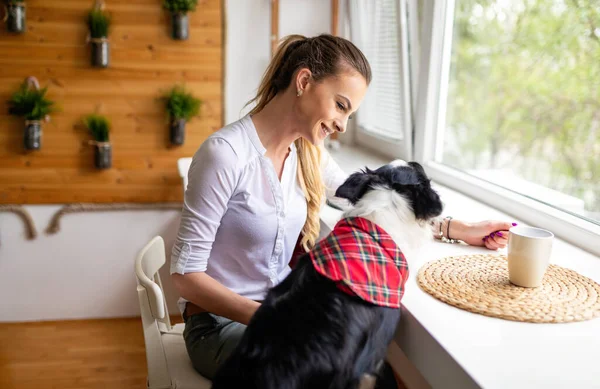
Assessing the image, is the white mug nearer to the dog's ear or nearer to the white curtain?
the dog's ear

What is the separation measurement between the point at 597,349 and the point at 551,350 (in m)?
0.08

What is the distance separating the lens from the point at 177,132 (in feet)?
9.54

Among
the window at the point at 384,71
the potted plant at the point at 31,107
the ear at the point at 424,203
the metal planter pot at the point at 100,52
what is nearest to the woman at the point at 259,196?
the ear at the point at 424,203

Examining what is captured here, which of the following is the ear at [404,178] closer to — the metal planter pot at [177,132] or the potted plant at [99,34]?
the metal planter pot at [177,132]

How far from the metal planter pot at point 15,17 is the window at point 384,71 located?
158cm

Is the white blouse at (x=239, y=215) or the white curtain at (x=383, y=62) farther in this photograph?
the white curtain at (x=383, y=62)

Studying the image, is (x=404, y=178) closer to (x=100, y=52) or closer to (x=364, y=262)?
(x=364, y=262)

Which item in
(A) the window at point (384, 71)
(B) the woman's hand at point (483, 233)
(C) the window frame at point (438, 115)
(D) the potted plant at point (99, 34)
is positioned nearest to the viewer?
(B) the woman's hand at point (483, 233)

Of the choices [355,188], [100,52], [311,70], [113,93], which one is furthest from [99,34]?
Result: [355,188]

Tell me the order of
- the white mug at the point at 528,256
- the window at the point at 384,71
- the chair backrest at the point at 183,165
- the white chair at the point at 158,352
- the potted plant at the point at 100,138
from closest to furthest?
the white mug at the point at 528,256, the white chair at the point at 158,352, the window at the point at 384,71, the chair backrest at the point at 183,165, the potted plant at the point at 100,138

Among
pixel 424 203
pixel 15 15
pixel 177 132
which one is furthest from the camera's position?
pixel 177 132

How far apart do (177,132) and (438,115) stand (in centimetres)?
129

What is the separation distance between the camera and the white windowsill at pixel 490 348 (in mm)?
852

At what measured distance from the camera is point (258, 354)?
960 mm
